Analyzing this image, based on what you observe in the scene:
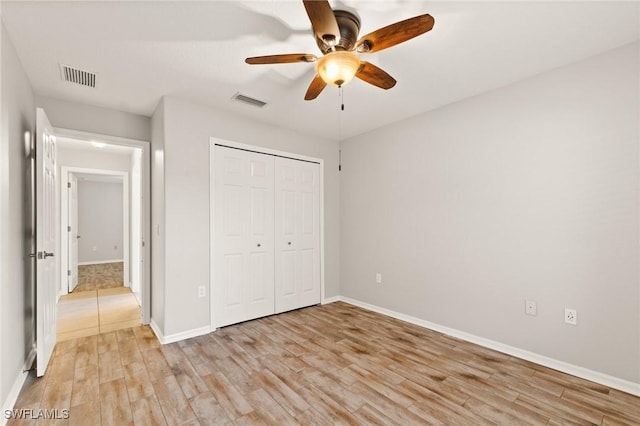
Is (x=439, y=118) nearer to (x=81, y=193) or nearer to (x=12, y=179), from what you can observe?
(x=12, y=179)

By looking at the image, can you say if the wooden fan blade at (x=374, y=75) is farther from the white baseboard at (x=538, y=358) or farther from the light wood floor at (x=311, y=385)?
the white baseboard at (x=538, y=358)

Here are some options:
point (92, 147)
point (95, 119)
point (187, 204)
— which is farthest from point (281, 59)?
point (92, 147)

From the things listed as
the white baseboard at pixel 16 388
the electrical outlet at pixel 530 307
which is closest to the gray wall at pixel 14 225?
the white baseboard at pixel 16 388

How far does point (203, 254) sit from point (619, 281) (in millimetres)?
3659

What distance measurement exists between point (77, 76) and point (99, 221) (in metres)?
7.29

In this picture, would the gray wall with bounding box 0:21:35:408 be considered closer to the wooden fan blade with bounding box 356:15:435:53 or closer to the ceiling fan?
the ceiling fan

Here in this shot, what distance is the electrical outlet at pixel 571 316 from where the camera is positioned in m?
2.34

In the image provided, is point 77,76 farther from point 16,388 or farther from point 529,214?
point 529,214

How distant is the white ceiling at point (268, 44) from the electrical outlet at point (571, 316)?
2022 millimetres

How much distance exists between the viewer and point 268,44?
212cm

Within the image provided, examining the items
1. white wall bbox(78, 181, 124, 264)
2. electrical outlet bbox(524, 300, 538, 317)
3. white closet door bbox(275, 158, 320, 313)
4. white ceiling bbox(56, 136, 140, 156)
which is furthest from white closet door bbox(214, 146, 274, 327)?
white wall bbox(78, 181, 124, 264)

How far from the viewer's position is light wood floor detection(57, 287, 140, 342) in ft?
10.9

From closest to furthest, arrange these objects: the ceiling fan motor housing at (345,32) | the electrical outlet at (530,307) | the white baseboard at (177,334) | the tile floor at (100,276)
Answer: the ceiling fan motor housing at (345,32) < the electrical outlet at (530,307) < the white baseboard at (177,334) < the tile floor at (100,276)
